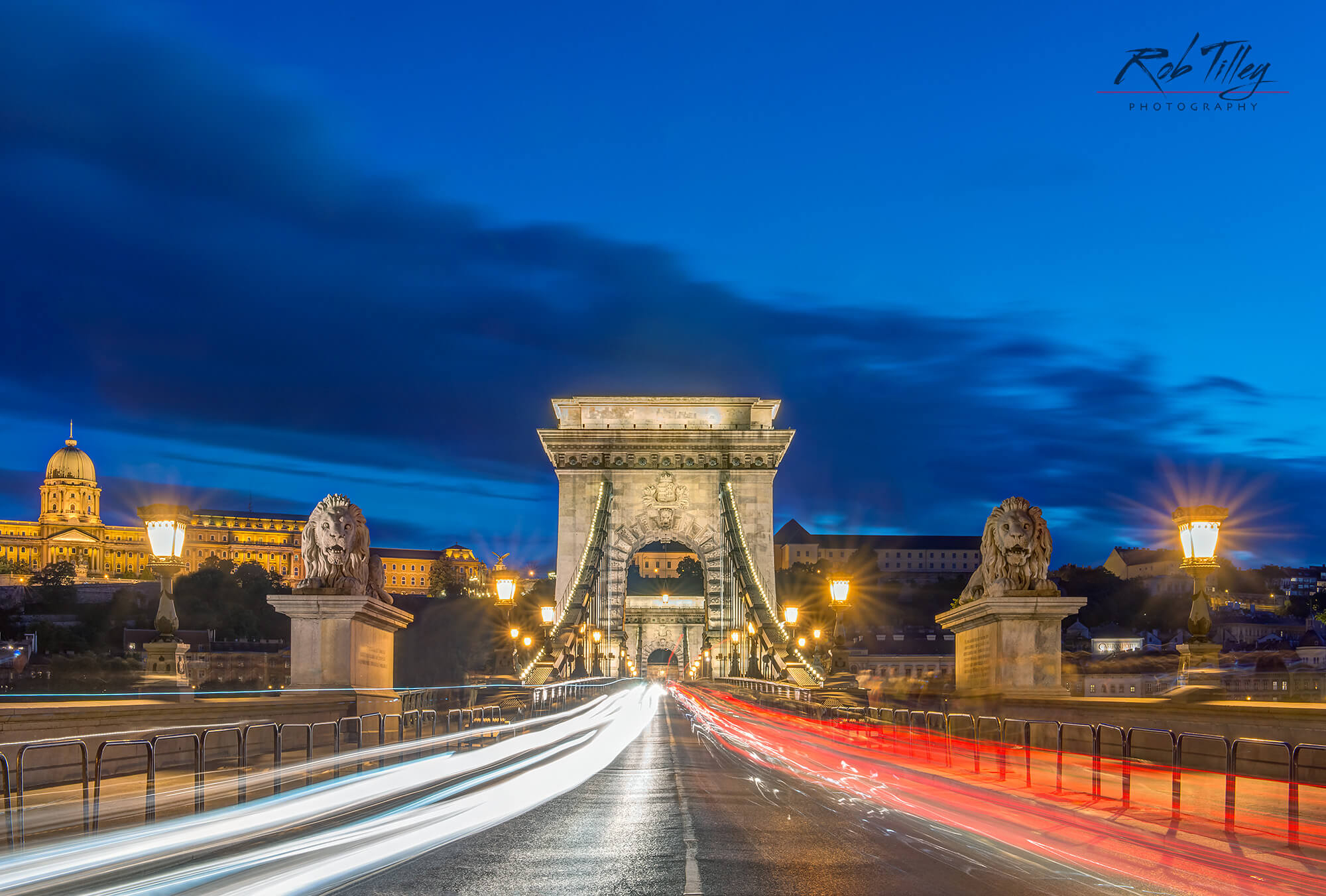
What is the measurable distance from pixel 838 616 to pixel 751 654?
40351 mm

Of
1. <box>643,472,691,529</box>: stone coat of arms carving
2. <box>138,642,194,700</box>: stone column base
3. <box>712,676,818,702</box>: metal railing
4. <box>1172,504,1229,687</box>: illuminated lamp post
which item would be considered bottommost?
<box>712,676,818,702</box>: metal railing

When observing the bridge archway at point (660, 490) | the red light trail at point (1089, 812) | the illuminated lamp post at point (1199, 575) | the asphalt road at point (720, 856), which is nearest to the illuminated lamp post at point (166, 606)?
the asphalt road at point (720, 856)

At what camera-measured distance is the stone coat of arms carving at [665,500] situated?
3346 inches

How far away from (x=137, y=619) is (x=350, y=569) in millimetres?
142919

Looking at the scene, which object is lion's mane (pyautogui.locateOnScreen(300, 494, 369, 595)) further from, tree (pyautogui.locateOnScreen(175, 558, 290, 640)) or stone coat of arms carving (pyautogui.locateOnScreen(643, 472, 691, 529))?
tree (pyautogui.locateOnScreen(175, 558, 290, 640))

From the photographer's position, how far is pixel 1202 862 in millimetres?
9633

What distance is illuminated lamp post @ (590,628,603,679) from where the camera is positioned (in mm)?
68875

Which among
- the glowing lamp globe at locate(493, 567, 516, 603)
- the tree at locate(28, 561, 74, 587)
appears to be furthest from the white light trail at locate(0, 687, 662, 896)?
the tree at locate(28, 561, 74, 587)

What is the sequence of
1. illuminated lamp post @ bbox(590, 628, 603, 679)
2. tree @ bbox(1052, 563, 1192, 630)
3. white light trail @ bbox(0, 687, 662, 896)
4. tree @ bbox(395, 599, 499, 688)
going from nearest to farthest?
1. white light trail @ bbox(0, 687, 662, 896)
2. illuminated lamp post @ bbox(590, 628, 603, 679)
3. tree @ bbox(395, 599, 499, 688)
4. tree @ bbox(1052, 563, 1192, 630)

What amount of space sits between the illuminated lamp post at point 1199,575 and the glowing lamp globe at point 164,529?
44.2 feet

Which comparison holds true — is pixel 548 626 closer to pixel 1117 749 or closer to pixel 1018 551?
pixel 1018 551

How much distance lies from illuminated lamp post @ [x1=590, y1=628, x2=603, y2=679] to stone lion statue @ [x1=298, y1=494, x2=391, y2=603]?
153 ft

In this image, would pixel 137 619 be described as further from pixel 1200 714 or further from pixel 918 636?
pixel 1200 714

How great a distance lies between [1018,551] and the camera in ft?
66.6
